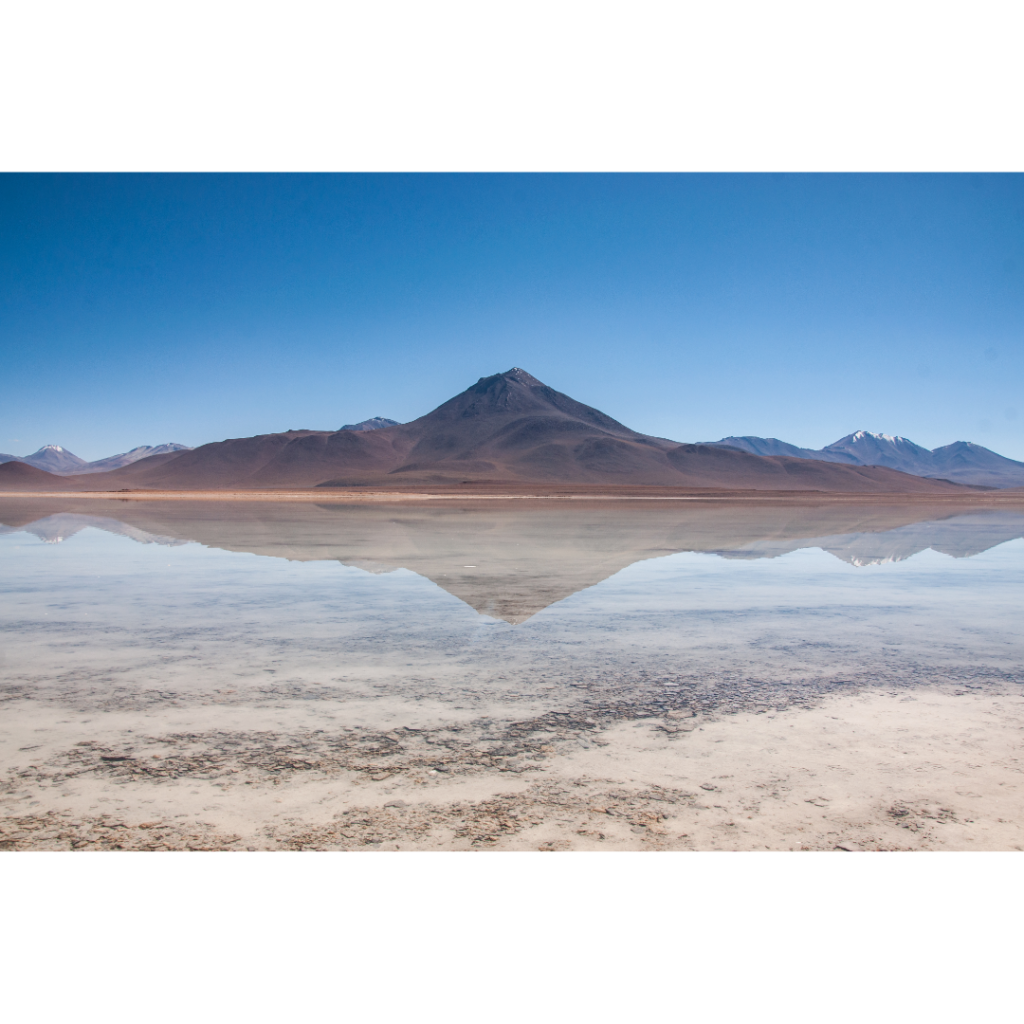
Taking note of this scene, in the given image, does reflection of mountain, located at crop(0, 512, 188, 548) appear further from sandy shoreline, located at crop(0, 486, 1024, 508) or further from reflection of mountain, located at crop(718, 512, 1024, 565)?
sandy shoreline, located at crop(0, 486, 1024, 508)

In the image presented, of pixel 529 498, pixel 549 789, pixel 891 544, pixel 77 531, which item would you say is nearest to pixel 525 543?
pixel 891 544

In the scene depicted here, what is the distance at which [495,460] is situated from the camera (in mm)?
136250

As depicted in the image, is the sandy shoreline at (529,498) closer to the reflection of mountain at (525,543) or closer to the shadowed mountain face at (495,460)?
the reflection of mountain at (525,543)

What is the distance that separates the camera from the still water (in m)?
2.57

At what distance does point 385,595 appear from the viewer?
25.3ft

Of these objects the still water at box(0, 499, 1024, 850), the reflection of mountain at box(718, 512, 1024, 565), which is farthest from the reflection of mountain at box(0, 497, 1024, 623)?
the still water at box(0, 499, 1024, 850)

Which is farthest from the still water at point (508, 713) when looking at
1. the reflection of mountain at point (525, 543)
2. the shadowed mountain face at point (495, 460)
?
the shadowed mountain face at point (495, 460)

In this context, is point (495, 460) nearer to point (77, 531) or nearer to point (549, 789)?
point (77, 531)

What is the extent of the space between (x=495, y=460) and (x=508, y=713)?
132846 mm

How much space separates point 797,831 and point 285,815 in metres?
1.78

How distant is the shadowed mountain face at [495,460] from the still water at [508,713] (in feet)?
315
